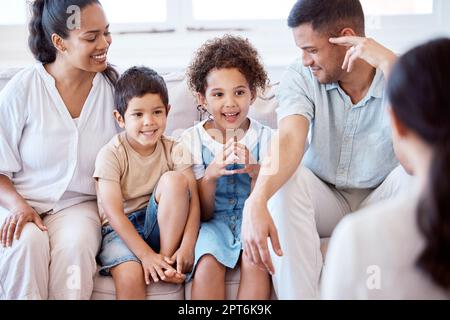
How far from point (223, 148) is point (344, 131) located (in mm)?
355

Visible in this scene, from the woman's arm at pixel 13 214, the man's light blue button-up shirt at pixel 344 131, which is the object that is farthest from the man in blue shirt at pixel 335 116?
the woman's arm at pixel 13 214

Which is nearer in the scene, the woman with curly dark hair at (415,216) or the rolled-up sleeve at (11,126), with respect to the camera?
the woman with curly dark hair at (415,216)

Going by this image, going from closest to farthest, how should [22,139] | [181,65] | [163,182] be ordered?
[163,182]
[22,139]
[181,65]

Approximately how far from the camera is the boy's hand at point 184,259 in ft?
5.67

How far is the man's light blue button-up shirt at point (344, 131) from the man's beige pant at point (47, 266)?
2.18ft

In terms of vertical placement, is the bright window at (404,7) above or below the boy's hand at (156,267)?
above

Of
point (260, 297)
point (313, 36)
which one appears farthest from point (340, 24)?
point (260, 297)

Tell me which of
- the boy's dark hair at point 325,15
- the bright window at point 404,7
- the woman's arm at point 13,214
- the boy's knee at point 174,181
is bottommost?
the woman's arm at point 13,214

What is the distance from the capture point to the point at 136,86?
190 cm

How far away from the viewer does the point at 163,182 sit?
1798mm

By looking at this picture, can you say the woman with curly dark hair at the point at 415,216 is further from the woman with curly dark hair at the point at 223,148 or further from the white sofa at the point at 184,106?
the white sofa at the point at 184,106

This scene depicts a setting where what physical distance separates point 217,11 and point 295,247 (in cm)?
144

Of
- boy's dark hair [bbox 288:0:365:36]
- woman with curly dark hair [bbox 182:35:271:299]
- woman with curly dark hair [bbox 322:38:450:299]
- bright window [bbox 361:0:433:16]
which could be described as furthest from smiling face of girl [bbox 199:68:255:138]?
bright window [bbox 361:0:433:16]
